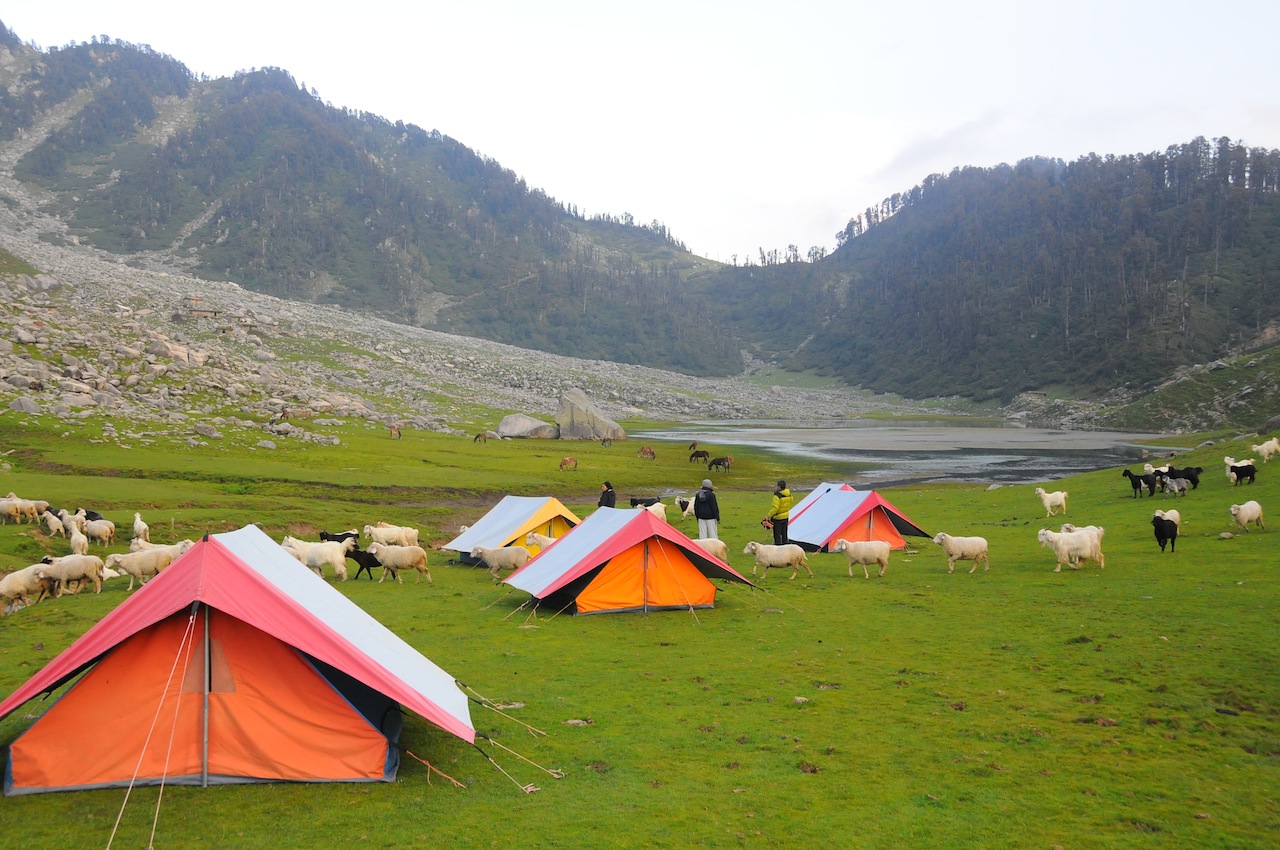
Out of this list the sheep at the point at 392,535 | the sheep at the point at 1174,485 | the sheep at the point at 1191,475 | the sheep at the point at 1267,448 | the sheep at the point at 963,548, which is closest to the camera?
the sheep at the point at 963,548

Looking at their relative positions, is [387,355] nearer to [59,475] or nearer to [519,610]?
[59,475]

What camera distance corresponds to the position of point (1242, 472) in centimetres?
3044

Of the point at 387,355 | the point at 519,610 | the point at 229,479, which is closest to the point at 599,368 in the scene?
the point at 387,355

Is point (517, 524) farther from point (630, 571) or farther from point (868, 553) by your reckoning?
point (868, 553)

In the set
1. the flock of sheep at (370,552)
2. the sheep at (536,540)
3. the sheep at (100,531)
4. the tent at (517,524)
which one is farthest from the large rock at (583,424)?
the sheep at (100,531)

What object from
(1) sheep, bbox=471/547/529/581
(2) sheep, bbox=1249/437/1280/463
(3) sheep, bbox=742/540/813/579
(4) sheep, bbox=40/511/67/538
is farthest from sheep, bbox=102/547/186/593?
(2) sheep, bbox=1249/437/1280/463

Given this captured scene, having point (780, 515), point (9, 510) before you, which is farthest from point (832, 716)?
point (9, 510)

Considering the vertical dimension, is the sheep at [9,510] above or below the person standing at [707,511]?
above

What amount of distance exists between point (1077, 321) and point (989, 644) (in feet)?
693

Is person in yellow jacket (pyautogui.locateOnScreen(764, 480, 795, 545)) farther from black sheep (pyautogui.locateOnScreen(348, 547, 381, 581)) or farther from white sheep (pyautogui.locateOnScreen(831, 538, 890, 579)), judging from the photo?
black sheep (pyautogui.locateOnScreen(348, 547, 381, 581))

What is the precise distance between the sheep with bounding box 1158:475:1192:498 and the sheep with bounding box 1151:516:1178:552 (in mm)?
11248

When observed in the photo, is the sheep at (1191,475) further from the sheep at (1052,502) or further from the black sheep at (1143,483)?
the sheep at (1052,502)

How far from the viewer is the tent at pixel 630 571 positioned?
1831cm

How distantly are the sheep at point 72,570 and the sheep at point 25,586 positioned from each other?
0.18 metres
